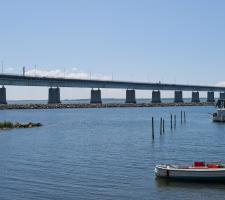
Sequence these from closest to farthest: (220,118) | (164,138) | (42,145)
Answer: (42,145) → (164,138) → (220,118)

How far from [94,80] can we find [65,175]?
159 meters

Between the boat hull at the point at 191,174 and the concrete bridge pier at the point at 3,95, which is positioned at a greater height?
the concrete bridge pier at the point at 3,95

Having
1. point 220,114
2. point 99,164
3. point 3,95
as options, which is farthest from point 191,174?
point 3,95

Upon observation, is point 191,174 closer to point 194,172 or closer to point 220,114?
point 194,172

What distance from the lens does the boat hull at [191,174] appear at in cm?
3284

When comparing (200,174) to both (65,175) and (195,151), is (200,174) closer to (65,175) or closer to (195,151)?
(65,175)

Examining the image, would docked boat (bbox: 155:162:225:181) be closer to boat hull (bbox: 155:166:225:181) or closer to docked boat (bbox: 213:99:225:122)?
boat hull (bbox: 155:166:225:181)

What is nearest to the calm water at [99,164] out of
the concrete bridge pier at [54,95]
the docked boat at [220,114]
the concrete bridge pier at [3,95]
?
the docked boat at [220,114]

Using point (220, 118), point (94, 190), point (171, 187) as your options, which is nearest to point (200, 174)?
point (171, 187)

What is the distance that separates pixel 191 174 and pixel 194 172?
0.83ft

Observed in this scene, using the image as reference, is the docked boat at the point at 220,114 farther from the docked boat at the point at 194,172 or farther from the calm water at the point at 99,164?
the docked boat at the point at 194,172

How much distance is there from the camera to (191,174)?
33.3m

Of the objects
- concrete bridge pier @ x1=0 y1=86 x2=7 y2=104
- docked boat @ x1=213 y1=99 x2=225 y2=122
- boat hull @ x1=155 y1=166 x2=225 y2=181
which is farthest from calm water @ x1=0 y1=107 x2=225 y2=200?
concrete bridge pier @ x1=0 y1=86 x2=7 y2=104

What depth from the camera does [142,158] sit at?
1726 inches
